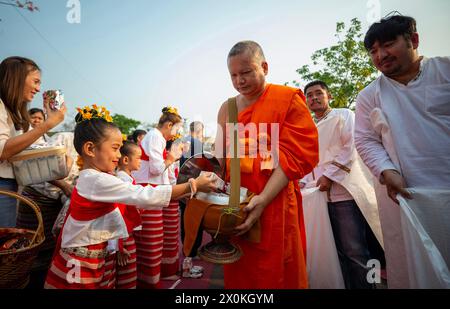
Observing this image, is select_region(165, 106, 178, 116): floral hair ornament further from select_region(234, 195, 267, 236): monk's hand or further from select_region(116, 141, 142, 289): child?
select_region(234, 195, 267, 236): monk's hand

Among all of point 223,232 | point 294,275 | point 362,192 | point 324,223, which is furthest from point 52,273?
point 362,192

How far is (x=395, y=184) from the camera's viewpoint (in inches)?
65.6

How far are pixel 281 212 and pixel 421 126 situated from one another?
118cm

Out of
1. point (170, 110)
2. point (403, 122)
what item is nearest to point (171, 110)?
point (170, 110)

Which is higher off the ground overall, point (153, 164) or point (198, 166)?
point (198, 166)

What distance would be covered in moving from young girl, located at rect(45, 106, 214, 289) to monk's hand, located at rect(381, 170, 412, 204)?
4.43ft

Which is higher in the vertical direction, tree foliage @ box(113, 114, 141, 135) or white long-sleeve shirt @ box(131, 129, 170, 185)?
tree foliage @ box(113, 114, 141, 135)

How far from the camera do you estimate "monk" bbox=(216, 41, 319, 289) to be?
154 cm

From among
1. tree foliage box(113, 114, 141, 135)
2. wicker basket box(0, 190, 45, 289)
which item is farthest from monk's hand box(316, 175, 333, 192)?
tree foliage box(113, 114, 141, 135)

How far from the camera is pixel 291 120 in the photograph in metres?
1.72

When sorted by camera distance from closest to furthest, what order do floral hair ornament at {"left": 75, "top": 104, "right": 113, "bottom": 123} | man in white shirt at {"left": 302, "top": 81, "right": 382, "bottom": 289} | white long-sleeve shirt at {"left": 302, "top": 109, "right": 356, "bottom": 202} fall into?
floral hair ornament at {"left": 75, "top": 104, "right": 113, "bottom": 123} < man in white shirt at {"left": 302, "top": 81, "right": 382, "bottom": 289} < white long-sleeve shirt at {"left": 302, "top": 109, "right": 356, "bottom": 202}

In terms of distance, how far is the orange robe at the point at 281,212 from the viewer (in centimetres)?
155

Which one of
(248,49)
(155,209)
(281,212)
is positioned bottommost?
(155,209)

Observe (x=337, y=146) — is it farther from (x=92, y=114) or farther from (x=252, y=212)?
(x=92, y=114)
